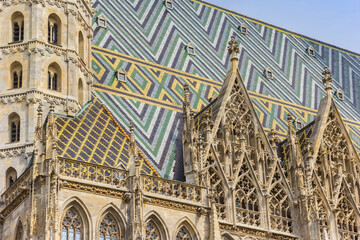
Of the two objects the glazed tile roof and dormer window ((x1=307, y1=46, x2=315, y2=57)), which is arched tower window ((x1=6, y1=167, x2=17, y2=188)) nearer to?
the glazed tile roof

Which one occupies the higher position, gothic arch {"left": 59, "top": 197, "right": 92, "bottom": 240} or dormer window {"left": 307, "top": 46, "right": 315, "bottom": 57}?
dormer window {"left": 307, "top": 46, "right": 315, "bottom": 57}

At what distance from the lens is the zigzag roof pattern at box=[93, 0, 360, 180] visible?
3378cm

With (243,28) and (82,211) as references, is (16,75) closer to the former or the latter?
(82,211)

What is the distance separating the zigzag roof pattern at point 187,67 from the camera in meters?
33.8

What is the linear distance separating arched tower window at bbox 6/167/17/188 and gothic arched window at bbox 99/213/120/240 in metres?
4.41

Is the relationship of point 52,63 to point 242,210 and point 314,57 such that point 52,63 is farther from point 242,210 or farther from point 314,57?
point 314,57

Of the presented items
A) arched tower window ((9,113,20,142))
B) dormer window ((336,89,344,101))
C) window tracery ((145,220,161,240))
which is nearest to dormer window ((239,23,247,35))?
dormer window ((336,89,344,101))

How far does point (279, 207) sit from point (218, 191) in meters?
2.59

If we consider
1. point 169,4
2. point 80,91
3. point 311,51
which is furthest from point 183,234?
point 311,51

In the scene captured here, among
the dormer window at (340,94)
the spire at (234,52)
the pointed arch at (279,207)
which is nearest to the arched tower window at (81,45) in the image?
the spire at (234,52)

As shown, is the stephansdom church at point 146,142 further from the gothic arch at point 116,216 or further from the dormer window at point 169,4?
the dormer window at point 169,4

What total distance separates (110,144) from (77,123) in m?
1.32

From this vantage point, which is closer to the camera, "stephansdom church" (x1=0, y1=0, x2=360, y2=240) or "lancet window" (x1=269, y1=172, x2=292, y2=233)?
"stephansdom church" (x1=0, y1=0, x2=360, y2=240)

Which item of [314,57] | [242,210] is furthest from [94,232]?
[314,57]
